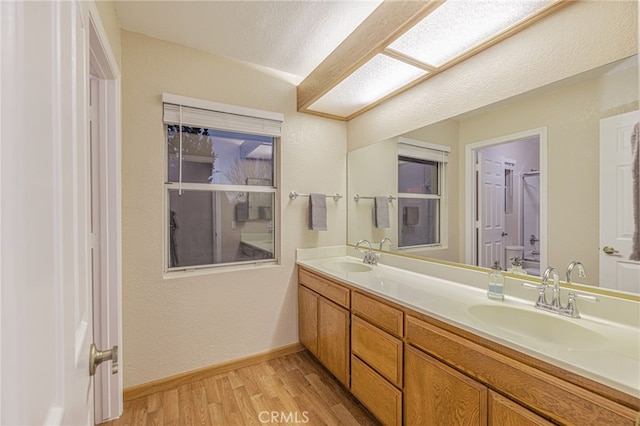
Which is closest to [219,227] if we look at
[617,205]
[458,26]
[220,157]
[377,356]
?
[220,157]

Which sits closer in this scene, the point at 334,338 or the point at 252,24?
the point at 252,24

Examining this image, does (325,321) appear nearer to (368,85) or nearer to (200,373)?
(200,373)

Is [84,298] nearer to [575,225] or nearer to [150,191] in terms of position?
[150,191]

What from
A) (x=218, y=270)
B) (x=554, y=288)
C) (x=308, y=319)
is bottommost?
(x=308, y=319)

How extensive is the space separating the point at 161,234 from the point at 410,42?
202 cm

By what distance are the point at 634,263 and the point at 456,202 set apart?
0.83 m

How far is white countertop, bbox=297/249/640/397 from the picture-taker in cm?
77

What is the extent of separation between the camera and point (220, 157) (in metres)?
2.17

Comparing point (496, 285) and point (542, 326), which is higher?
point (496, 285)

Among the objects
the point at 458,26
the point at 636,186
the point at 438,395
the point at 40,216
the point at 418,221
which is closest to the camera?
the point at 40,216

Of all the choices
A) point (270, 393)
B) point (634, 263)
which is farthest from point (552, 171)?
point (270, 393)

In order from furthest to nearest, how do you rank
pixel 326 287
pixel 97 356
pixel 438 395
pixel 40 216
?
pixel 326 287 < pixel 438 395 < pixel 97 356 < pixel 40 216

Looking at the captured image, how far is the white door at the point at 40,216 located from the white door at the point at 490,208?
177cm

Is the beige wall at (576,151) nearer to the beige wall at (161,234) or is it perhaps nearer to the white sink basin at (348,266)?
the white sink basin at (348,266)
